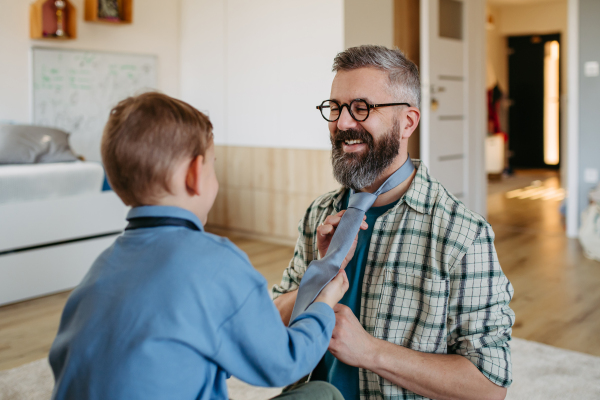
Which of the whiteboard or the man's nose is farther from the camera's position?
the whiteboard

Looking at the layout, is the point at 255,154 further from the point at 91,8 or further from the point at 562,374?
the point at 562,374

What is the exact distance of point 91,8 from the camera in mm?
4875

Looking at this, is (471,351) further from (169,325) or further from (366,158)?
(169,325)

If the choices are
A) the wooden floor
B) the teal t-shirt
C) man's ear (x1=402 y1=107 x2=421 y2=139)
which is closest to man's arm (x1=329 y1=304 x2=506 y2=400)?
the teal t-shirt

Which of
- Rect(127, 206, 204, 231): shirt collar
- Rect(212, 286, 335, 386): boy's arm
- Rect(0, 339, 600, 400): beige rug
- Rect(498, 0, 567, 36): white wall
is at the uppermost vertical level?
Rect(498, 0, 567, 36): white wall

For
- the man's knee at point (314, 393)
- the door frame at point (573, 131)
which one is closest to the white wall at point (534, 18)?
the door frame at point (573, 131)

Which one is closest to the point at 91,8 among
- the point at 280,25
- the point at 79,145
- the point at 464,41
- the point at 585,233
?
the point at 79,145

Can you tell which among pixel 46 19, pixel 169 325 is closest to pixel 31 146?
pixel 46 19

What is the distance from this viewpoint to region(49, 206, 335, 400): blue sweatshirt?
763 millimetres

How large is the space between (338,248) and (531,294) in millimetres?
2687

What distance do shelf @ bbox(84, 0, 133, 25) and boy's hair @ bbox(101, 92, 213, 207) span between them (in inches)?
176

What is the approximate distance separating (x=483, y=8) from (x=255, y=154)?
99.8 inches

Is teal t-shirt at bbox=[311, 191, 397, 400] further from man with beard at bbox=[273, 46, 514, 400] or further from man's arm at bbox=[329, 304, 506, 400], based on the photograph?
man's arm at bbox=[329, 304, 506, 400]

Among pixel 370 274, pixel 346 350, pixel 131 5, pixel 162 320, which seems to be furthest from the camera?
pixel 131 5
